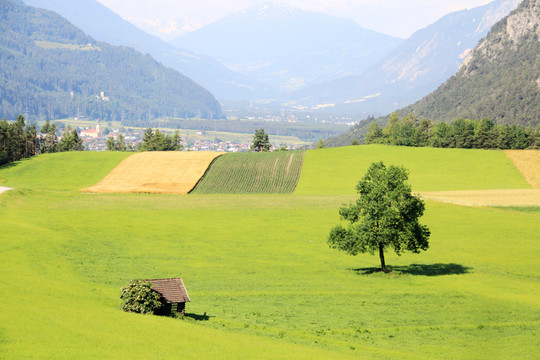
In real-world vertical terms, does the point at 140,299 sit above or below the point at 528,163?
below

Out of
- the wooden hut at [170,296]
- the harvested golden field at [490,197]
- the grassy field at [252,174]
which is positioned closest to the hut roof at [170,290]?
the wooden hut at [170,296]

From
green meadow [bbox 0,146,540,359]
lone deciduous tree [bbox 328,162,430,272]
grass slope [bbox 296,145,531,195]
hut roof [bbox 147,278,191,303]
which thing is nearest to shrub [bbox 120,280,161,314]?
hut roof [bbox 147,278,191,303]

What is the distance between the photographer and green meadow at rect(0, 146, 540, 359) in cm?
3625

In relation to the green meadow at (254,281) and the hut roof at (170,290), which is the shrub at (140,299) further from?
the green meadow at (254,281)

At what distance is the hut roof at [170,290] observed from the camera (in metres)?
44.8

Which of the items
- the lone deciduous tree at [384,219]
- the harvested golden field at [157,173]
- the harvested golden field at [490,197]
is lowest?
the harvested golden field at [157,173]

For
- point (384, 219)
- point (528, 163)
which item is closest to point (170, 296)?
point (384, 219)

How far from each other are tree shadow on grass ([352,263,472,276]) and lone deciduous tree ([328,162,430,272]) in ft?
6.89

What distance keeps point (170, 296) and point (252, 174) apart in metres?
98.3

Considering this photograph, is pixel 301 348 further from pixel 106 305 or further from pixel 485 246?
pixel 485 246

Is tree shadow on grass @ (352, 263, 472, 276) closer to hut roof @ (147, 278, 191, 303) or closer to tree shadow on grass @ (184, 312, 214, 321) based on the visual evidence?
tree shadow on grass @ (184, 312, 214, 321)

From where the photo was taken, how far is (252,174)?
14275 centimetres

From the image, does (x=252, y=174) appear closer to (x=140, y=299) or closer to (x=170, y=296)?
(x=170, y=296)

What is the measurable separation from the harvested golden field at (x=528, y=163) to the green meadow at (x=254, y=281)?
30.6 metres
